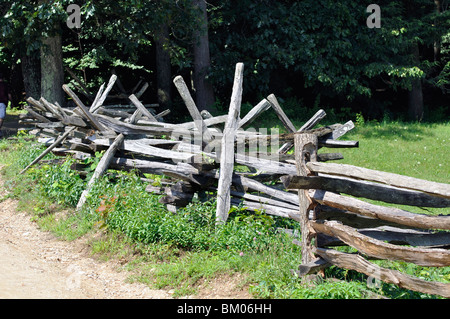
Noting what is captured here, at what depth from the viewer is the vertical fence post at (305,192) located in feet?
17.1

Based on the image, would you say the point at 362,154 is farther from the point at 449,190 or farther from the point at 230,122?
the point at 449,190

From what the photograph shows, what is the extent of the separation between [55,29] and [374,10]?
9.60 m

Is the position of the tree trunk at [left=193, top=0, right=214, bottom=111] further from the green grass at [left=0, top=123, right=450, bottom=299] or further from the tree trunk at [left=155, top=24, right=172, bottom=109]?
the green grass at [left=0, top=123, right=450, bottom=299]

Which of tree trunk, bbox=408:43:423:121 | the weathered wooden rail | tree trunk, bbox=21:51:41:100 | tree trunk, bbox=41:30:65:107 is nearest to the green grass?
the weathered wooden rail

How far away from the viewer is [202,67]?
15102mm

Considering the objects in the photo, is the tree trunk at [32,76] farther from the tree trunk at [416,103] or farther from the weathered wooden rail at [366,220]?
the tree trunk at [416,103]

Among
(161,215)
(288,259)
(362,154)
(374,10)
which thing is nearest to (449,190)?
(288,259)

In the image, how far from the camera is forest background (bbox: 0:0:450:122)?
1309 cm

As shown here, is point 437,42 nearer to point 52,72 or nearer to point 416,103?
point 416,103

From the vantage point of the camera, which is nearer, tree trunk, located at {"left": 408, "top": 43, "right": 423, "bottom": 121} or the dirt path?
the dirt path

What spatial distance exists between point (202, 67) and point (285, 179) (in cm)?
Answer: 1086

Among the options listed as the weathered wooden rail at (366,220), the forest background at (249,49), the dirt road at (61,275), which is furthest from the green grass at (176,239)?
the forest background at (249,49)

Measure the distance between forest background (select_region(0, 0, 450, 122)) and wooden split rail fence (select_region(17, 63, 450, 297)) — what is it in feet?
10.2

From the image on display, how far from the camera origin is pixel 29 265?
248 inches
